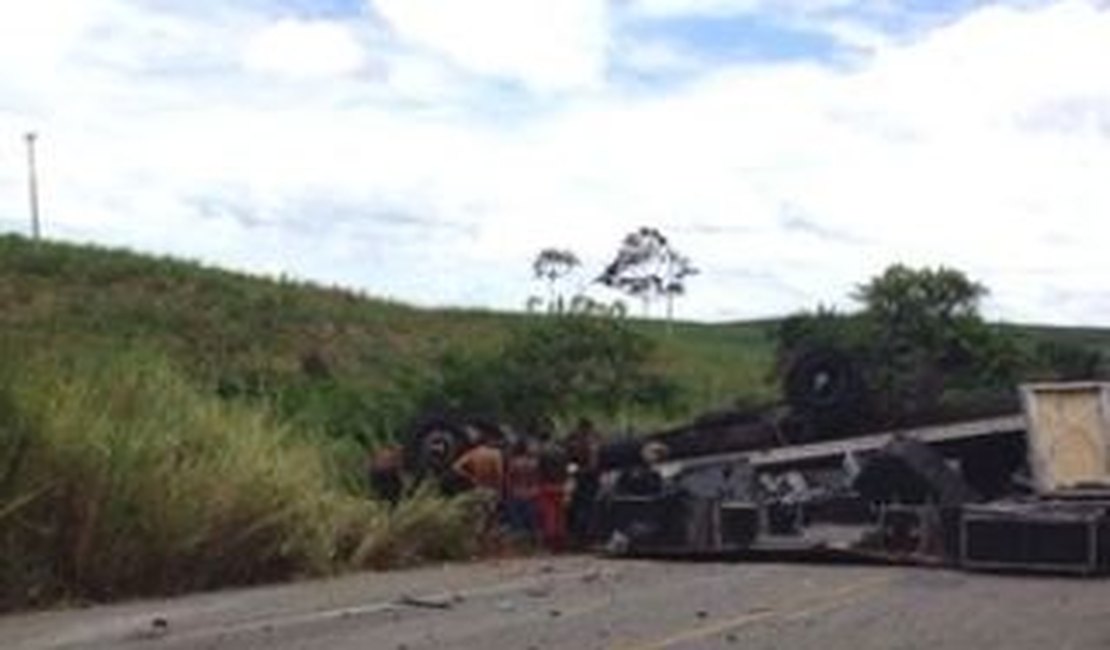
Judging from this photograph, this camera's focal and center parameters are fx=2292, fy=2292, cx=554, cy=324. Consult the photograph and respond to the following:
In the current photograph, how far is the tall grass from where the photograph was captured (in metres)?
18.5

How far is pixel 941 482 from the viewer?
22.0 metres

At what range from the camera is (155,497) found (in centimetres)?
1936

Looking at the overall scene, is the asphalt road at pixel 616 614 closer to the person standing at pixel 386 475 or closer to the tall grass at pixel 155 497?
the tall grass at pixel 155 497

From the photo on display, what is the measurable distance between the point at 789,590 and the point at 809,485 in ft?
18.0

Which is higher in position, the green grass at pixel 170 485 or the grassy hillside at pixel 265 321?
the grassy hillside at pixel 265 321

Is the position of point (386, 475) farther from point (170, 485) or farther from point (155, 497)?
point (155, 497)

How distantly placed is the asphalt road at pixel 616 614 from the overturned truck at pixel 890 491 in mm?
547

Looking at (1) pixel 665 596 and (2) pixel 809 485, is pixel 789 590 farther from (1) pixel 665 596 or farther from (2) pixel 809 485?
(2) pixel 809 485

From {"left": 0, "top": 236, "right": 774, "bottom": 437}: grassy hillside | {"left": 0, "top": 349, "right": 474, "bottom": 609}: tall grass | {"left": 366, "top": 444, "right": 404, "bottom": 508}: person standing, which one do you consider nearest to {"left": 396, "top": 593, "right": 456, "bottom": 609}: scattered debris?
{"left": 0, "top": 349, "right": 474, "bottom": 609}: tall grass

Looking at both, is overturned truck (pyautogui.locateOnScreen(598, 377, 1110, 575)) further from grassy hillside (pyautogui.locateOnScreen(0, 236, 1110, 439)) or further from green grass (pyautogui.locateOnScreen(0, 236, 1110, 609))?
grassy hillside (pyautogui.locateOnScreen(0, 236, 1110, 439))

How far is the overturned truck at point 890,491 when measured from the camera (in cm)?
2070

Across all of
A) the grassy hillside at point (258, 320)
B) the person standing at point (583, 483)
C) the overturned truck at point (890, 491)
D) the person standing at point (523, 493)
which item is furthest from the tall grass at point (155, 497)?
the grassy hillside at point (258, 320)

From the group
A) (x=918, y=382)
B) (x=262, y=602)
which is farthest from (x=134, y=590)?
(x=918, y=382)

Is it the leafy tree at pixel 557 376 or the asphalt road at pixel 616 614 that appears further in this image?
the leafy tree at pixel 557 376
